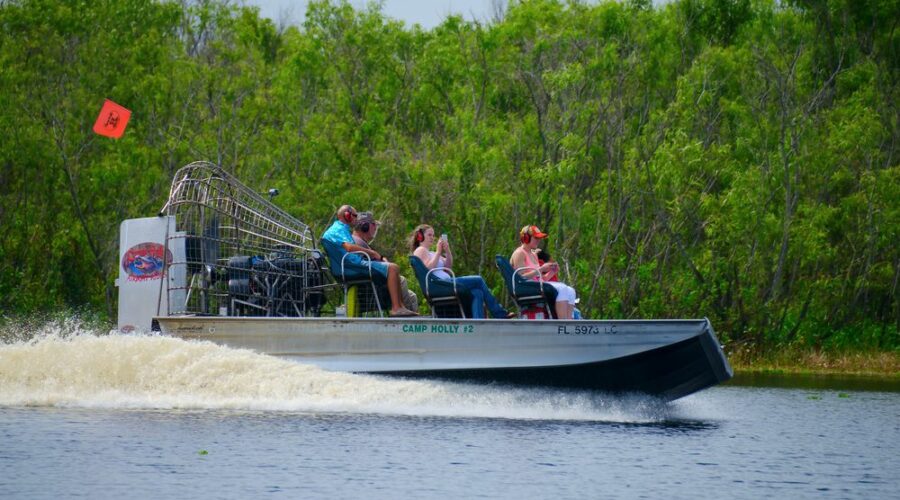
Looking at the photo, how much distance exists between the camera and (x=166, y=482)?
12.4m

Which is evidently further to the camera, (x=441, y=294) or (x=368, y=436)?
(x=441, y=294)

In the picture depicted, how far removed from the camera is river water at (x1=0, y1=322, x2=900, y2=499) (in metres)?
12.6

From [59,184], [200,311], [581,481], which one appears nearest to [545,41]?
[59,184]

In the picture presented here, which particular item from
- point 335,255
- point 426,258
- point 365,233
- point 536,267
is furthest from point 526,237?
point 335,255

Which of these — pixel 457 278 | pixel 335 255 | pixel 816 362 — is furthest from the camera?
pixel 816 362

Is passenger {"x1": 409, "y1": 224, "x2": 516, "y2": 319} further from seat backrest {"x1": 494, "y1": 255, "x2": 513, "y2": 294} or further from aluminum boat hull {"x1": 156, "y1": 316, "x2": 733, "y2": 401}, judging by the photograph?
aluminum boat hull {"x1": 156, "y1": 316, "x2": 733, "y2": 401}

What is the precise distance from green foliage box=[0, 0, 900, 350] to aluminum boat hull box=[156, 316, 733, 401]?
12824 millimetres

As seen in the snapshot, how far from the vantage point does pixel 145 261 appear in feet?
58.7

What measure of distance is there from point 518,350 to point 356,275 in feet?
6.90

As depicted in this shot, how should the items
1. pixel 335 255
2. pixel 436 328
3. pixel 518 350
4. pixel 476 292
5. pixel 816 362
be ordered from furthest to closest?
pixel 816 362 → pixel 335 255 → pixel 476 292 → pixel 436 328 → pixel 518 350

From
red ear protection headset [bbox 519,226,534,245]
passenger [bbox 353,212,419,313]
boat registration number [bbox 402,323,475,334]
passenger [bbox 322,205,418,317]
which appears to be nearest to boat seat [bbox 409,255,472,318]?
passenger [bbox 322,205,418,317]

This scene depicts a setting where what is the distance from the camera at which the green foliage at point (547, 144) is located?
30.6 m

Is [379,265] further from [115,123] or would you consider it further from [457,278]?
[115,123]

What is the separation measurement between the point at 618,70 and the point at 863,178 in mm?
5469
